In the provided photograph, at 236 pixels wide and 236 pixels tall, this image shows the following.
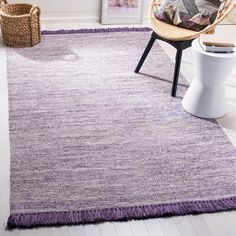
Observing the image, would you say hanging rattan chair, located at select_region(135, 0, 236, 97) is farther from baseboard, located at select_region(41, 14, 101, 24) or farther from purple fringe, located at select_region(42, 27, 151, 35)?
baseboard, located at select_region(41, 14, 101, 24)

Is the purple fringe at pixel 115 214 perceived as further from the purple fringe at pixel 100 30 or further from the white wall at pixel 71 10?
the white wall at pixel 71 10

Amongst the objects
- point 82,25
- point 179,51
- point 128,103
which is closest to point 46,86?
point 128,103

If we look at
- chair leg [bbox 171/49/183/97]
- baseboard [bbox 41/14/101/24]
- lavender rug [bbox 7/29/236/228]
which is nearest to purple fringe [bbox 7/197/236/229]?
lavender rug [bbox 7/29/236/228]

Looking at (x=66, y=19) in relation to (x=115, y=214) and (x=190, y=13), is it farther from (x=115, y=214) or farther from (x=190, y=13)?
(x=115, y=214)

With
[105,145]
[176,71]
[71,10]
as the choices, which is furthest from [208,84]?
[71,10]

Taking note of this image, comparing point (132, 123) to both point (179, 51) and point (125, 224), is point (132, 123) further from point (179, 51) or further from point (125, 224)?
point (125, 224)

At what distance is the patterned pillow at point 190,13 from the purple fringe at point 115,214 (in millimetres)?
1221

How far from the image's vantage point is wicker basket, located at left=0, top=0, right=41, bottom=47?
10.3 feet

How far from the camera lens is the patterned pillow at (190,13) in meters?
2.70

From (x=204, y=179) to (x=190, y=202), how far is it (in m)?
0.18

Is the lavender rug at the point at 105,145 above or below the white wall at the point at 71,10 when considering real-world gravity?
below

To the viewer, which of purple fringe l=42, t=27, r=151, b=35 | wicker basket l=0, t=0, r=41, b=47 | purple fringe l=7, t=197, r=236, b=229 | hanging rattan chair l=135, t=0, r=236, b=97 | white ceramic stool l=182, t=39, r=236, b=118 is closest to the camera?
purple fringe l=7, t=197, r=236, b=229

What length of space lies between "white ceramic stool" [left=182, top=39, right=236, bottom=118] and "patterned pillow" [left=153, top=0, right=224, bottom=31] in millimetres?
247

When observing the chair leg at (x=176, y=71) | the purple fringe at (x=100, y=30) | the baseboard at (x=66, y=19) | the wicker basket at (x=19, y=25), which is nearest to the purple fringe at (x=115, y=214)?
the chair leg at (x=176, y=71)
